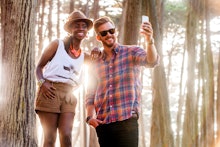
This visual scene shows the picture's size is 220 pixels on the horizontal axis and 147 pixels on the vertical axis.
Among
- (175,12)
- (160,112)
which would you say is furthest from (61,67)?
(175,12)

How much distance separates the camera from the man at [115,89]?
3.58 meters

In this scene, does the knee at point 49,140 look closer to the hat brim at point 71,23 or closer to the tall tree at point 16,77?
the tall tree at point 16,77

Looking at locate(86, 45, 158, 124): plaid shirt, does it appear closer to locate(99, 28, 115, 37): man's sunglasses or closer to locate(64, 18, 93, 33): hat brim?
locate(99, 28, 115, 37): man's sunglasses

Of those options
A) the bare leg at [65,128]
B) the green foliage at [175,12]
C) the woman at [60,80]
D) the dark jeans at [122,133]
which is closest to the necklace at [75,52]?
the woman at [60,80]

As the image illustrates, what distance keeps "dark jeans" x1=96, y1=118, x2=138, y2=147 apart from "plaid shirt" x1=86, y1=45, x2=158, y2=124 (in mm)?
45

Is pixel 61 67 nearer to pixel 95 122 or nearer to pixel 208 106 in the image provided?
pixel 95 122

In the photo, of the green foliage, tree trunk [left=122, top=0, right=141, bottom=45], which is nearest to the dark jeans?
tree trunk [left=122, top=0, right=141, bottom=45]

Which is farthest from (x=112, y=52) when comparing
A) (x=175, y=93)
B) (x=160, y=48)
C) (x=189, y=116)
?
(x=175, y=93)

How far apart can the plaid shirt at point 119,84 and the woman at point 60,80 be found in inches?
13.6

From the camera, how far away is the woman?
399 cm

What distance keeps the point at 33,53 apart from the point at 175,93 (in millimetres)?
21908

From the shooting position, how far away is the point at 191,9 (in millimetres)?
9695

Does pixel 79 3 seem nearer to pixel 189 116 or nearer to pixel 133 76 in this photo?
pixel 189 116

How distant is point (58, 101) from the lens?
4047mm
